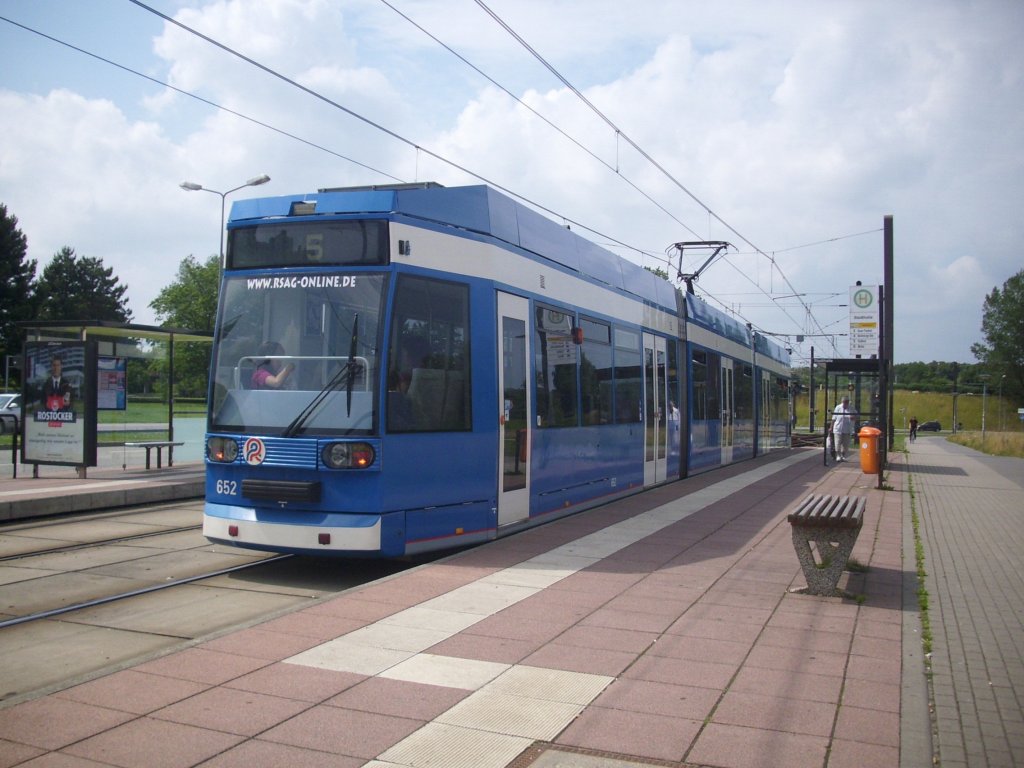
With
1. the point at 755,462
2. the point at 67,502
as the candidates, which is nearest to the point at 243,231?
the point at 67,502

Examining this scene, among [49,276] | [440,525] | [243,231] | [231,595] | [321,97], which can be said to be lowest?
[231,595]

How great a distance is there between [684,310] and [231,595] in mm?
13209

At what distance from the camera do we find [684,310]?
19688 millimetres

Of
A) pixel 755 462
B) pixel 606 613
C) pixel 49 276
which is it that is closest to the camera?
pixel 606 613

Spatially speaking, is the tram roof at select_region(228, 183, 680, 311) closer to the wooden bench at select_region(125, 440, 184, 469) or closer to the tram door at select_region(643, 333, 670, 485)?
the tram door at select_region(643, 333, 670, 485)

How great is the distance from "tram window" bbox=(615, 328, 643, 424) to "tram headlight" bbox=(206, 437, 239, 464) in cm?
680

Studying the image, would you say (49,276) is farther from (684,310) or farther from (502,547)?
(502,547)

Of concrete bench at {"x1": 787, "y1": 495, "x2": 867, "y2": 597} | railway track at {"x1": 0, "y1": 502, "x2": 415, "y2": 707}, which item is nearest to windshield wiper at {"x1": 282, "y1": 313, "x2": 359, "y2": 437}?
railway track at {"x1": 0, "y1": 502, "x2": 415, "y2": 707}

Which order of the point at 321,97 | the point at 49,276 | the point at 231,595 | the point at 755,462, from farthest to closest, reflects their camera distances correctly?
the point at 49,276 < the point at 755,462 < the point at 321,97 < the point at 231,595

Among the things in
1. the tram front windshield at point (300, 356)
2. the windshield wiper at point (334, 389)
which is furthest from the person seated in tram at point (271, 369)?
the windshield wiper at point (334, 389)

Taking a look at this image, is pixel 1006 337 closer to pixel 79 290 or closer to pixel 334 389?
pixel 79 290

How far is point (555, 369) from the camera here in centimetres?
1157

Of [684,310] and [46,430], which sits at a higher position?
[684,310]

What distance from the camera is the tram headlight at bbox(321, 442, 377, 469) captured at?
8.26 meters
